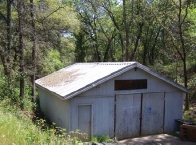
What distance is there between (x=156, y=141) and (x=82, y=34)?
26145 millimetres

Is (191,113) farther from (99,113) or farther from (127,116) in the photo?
(99,113)

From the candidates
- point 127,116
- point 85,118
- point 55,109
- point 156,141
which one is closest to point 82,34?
point 55,109

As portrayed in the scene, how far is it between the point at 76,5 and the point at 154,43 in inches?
475

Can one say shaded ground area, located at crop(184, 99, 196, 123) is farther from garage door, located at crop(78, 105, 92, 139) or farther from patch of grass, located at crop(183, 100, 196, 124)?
garage door, located at crop(78, 105, 92, 139)

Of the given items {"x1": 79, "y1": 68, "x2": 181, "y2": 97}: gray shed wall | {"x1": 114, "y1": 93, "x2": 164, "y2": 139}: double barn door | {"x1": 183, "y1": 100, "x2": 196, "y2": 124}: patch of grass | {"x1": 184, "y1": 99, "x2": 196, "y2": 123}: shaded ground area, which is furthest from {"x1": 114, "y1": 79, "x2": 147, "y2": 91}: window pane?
{"x1": 183, "y1": 100, "x2": 196, "y2": 124}: patch of grass

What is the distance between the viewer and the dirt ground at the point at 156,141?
37.6 feet

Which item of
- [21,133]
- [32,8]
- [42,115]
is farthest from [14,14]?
[21,133]

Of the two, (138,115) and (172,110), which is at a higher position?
(172,110)

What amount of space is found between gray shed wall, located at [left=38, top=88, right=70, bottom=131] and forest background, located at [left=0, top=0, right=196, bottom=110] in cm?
118

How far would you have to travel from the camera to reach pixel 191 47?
57.9 ft

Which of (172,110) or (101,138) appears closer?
(101,138)

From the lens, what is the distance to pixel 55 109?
13344 millimetres

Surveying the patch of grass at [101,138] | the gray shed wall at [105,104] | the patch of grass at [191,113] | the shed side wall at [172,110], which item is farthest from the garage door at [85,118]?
the patch of grass at [191,113]

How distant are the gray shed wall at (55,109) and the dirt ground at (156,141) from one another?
2983mm
